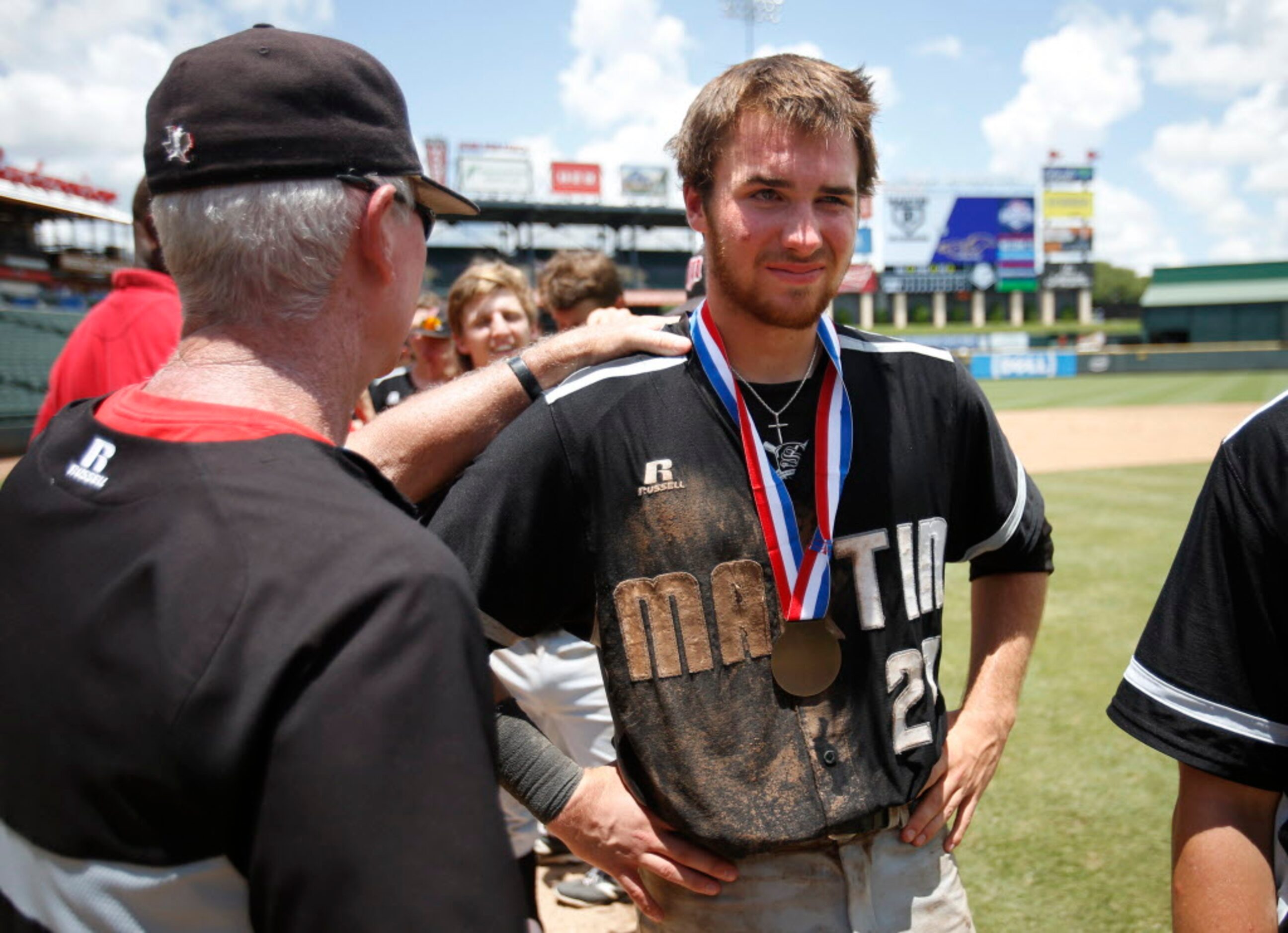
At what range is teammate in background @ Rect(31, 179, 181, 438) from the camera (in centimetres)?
338

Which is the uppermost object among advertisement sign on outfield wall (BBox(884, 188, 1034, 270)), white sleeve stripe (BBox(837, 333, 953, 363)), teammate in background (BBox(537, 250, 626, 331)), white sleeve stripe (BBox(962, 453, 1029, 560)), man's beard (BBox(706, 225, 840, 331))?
advertisement sign on outfield wall (BBox(884, 188, 1034, 270))

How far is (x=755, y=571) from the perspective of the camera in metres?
1.90

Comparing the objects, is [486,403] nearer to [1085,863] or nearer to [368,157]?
[368,157]

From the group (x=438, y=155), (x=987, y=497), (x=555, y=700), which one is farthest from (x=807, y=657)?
(x=438, y=155)

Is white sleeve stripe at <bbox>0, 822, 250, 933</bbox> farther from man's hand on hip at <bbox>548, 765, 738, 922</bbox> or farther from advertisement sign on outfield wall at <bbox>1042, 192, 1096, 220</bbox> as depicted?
advertisement sign on outfield wall at <bbox>1042, 192, 1096, 220</bbox>

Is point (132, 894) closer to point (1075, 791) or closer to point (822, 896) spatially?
point (822, 896)

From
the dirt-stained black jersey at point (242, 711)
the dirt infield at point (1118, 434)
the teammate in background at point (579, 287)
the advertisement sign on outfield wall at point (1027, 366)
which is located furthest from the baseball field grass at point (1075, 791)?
the advertisement sign on outfield wall at point (1027, 366)

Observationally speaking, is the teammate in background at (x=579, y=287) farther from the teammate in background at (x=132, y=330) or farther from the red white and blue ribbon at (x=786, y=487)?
the red white and blue ribbon at (x=786, y=487)

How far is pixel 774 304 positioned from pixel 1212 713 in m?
1.11

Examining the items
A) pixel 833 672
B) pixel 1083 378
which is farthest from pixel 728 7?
pixel 1083 378

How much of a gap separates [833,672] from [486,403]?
0.93m

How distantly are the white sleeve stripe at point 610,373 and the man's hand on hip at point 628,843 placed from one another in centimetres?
82

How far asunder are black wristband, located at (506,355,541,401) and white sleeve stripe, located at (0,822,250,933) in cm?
122

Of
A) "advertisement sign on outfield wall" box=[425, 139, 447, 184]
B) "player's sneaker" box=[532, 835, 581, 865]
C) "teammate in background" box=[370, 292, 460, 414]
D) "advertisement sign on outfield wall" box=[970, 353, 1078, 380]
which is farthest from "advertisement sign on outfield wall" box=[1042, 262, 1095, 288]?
"player's sneaker" box=[532, 835, 581, 865]
